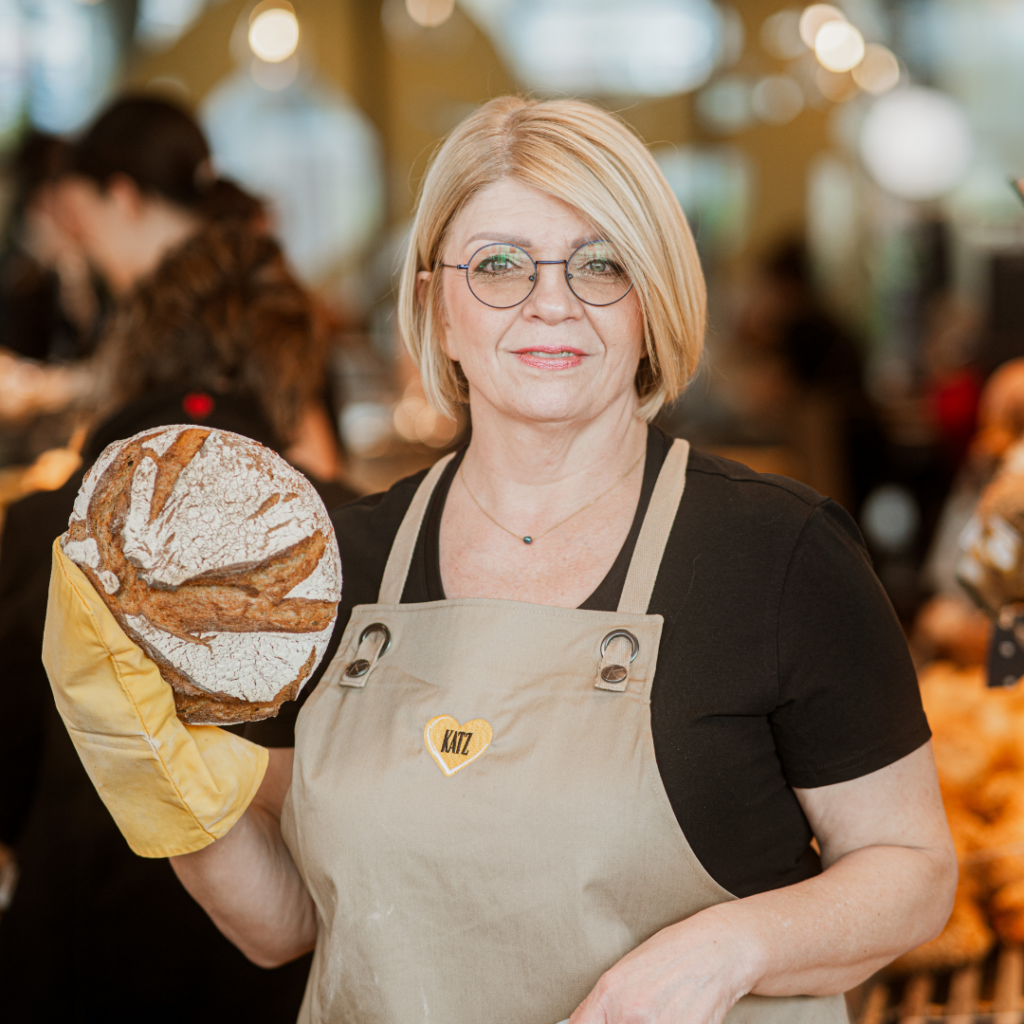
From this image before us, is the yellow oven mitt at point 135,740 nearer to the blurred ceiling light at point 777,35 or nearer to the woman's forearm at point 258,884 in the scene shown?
the woman's forearm at point 258,884

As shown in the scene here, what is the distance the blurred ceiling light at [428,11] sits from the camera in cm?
618

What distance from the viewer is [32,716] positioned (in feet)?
5.79

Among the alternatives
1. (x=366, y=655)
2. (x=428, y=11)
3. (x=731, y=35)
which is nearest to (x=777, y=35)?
(x=731, y=35)

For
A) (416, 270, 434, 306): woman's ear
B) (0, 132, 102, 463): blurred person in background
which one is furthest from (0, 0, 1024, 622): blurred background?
(416, 270, 434, 306): woman's ear

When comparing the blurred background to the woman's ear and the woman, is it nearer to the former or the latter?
the woman's ear

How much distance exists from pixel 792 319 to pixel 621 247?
539cm

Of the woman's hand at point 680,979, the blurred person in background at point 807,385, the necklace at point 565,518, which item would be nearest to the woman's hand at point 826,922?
the woman's hand at point 680,979

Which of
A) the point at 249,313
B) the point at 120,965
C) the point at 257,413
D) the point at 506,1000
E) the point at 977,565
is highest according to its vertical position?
the point at 249,313

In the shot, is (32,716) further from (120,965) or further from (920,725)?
(920,725)

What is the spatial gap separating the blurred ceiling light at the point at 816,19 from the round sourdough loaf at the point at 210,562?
5.33m

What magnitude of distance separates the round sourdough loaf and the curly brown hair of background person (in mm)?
768

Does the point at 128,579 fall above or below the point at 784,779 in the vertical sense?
above

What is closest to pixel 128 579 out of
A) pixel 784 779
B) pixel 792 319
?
pixel 784 779

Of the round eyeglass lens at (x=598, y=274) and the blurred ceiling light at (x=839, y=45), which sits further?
the blurred ceiling light at (x=839, y=45)
